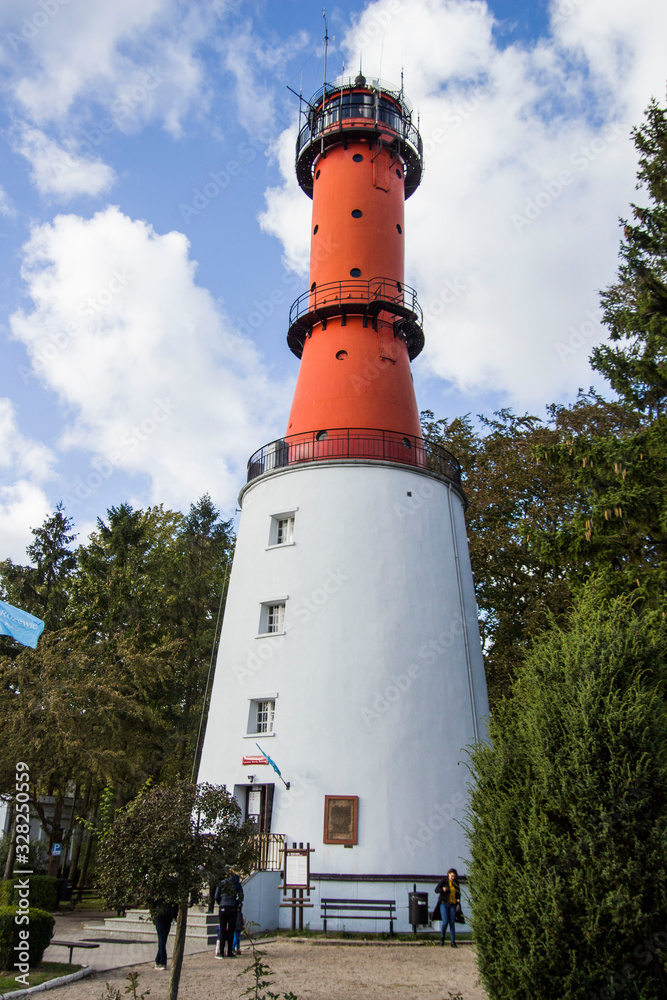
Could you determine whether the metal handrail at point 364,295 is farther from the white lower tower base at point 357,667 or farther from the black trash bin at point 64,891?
the black trash bin at point 64,891

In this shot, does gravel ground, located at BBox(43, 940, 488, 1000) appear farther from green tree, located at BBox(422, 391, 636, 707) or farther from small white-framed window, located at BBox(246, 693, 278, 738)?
green tree, located at BBox(422, 391, 636, 707)

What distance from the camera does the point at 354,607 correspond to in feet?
69.3

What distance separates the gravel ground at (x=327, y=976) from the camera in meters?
10.9

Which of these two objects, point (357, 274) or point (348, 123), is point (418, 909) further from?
point (348, 123)

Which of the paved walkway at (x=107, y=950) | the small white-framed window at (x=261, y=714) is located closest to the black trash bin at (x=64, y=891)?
the paved walkway at (x=107, y=950)

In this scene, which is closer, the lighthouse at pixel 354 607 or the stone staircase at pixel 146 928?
the stone staircase at pixel 146 928

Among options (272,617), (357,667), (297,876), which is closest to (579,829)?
(297,876)

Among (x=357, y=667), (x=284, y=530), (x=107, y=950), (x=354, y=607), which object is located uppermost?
(x=284, y=530)

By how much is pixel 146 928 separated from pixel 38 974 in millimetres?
6474

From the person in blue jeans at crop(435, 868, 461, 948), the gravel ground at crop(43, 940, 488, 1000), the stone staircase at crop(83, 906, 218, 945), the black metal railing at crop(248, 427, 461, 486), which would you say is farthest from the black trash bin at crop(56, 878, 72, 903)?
the black metal railing at crop(248, 427, 461, 486)

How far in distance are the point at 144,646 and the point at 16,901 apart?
18.1m

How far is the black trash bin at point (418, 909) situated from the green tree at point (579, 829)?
10.6 metres

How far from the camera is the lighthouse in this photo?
1903cm

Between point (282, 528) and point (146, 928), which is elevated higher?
point (282, 528)
